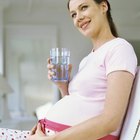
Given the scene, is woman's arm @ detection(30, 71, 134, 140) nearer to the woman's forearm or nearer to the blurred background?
the woman's forearm

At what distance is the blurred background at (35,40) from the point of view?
4469 millimetres

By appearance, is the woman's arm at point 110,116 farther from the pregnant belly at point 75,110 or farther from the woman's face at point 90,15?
the woman's face at point 90,15

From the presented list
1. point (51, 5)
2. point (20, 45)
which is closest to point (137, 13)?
point (51, 5)

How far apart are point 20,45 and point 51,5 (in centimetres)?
80

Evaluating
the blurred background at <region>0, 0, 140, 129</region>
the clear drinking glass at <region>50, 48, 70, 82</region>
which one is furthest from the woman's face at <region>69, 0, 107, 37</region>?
the blurred background at <region>0, 0, 140, 129</region>

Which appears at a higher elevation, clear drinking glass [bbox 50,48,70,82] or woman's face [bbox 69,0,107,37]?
woman's face [bbox 69,0,107,37]

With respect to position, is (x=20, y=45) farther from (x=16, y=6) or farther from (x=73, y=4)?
Result: (x=73, y=4)

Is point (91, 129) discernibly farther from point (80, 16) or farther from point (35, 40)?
point (35, 40)

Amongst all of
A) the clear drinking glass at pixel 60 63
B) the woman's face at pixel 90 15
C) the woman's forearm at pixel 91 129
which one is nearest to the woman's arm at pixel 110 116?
the woman's forearm at pixel 91 129

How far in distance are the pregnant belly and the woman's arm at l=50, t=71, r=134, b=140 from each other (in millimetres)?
95

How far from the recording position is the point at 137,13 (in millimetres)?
4633

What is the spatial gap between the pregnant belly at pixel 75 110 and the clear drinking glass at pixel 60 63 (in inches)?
7.5

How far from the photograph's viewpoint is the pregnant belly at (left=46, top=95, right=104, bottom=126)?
2.97ft

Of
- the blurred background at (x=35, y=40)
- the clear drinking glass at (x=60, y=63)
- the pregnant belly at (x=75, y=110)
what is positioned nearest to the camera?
the pregnant belly at (x=75, y=110)
